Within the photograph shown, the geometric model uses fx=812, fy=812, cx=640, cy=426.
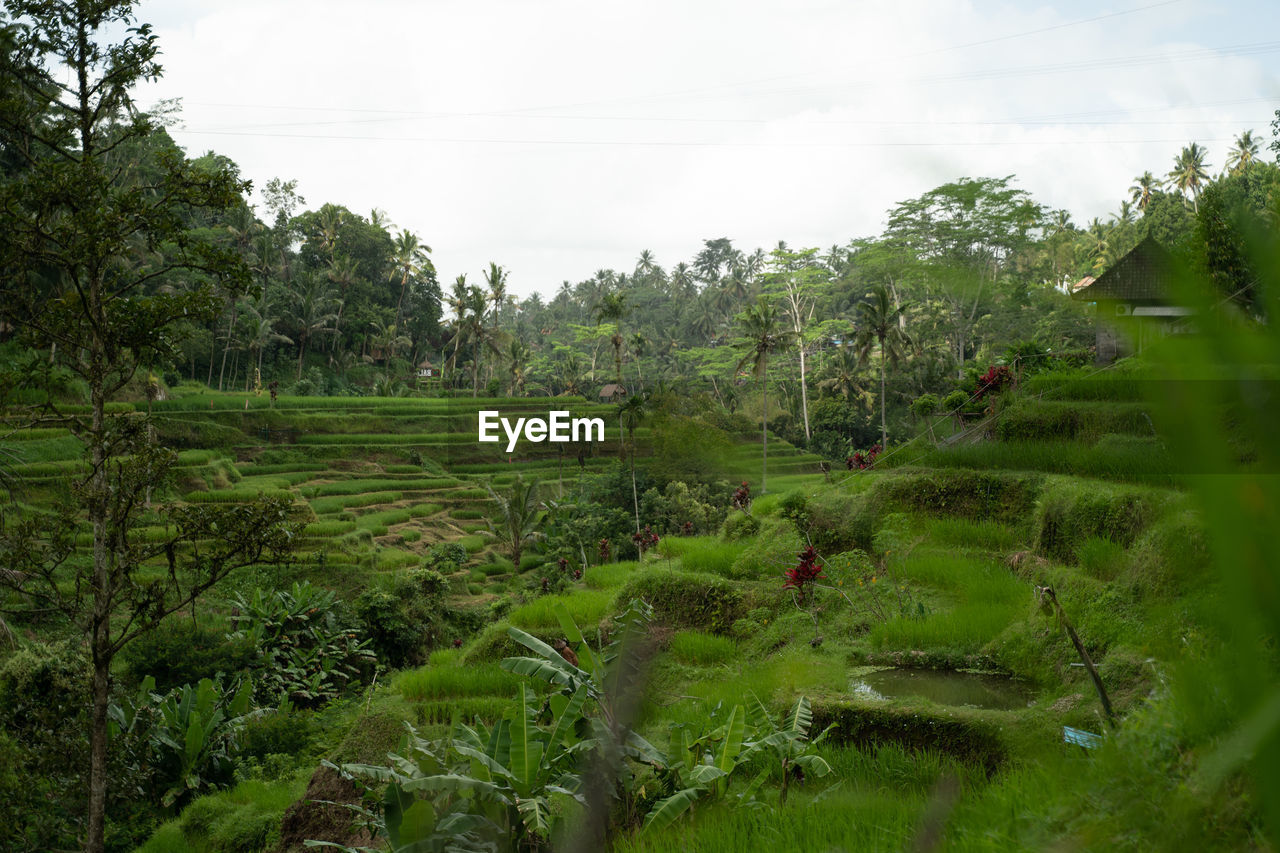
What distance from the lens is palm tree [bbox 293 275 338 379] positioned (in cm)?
A: 3406

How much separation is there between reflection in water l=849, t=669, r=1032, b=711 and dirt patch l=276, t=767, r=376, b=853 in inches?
137

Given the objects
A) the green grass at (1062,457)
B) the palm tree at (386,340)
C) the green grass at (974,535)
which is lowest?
the green grass at (974,535)

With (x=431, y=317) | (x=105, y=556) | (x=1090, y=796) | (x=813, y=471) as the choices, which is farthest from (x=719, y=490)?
(x=431, y=317)

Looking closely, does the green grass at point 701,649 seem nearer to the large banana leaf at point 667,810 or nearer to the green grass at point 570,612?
the green grass at point 570,612

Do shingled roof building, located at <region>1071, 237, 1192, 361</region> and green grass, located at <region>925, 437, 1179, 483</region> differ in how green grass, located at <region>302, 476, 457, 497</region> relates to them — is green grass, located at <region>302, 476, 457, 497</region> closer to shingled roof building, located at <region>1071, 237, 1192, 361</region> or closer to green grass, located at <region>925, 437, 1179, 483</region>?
green grass, located at <region>925, 437, 1179, 483</region>

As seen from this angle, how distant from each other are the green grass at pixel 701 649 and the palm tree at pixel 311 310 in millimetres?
30163

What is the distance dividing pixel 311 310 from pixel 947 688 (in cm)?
3346

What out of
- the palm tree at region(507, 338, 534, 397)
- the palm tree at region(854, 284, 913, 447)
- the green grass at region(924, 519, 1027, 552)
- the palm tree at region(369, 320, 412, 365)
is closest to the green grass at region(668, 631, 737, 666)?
the green grass at region(924, 519, 1027, 552)

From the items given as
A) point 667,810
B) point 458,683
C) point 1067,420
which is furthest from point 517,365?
point 667,810

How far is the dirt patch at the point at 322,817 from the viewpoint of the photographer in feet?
17.8

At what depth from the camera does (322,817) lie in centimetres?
571

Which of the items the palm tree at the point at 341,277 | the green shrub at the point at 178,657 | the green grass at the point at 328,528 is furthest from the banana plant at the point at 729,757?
the palm tree at the point at 341,277

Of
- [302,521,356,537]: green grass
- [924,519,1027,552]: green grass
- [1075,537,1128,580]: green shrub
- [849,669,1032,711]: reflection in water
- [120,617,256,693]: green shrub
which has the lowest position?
[120,617,256,693]: green shrub

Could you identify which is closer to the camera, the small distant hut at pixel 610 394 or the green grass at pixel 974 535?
the green grass at pixel 974 535
